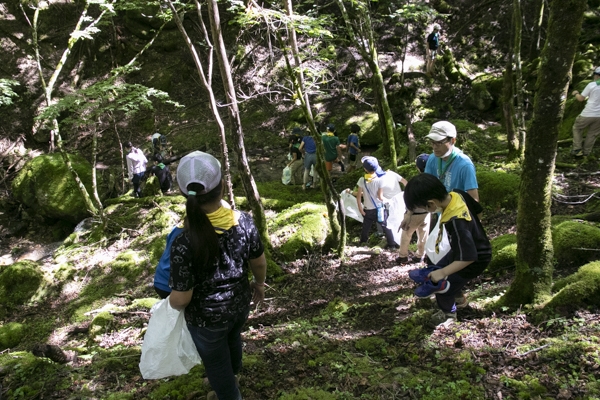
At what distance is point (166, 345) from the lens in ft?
7.75

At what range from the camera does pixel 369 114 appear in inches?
562

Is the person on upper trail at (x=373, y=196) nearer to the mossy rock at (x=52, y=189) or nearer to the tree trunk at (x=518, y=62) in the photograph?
the tree trunk at (x=518, y=62)

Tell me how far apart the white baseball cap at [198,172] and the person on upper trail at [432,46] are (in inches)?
529

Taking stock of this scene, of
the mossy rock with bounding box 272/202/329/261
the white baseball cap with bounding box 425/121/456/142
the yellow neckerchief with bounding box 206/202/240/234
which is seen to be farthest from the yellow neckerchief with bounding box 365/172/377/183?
the yellow neckerchief with bounding box 206/202/240/234

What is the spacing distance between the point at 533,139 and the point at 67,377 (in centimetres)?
437

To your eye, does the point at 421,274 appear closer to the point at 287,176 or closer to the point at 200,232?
the point at 200,232

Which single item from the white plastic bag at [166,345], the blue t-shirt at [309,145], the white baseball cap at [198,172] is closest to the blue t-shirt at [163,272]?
the white plastic bag at [166,345]

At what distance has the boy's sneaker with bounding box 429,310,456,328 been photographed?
3406mm

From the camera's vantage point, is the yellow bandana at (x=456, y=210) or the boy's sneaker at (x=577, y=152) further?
the boy's sneaker at (x=577, y=152)

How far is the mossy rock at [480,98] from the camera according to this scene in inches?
509

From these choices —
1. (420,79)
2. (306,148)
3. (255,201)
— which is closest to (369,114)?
(420,79)

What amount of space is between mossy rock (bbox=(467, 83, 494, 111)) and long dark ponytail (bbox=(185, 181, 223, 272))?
1324cm

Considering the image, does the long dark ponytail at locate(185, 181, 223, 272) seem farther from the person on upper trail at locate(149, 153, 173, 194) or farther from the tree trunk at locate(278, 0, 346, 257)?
the person on upper trail at locate(149, 153, 173, 194)

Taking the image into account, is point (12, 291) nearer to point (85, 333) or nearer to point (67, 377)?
point (85, 333)
